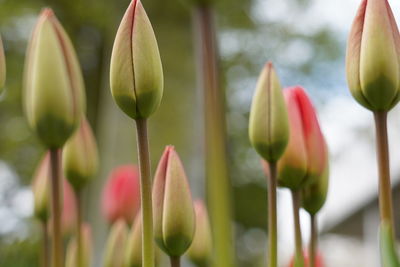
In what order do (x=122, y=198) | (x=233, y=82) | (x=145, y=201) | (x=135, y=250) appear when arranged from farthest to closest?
(x=233, y=82)
(x=122, y=198)
(x=135, y=250)
(x=145, y=201)

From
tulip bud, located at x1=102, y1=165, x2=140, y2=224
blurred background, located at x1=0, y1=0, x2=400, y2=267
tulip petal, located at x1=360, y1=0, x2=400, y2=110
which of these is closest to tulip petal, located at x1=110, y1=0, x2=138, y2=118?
tulip petal, located at x1=360, y1=0, x2=400, y2=110

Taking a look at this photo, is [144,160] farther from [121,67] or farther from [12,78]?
[12,78]

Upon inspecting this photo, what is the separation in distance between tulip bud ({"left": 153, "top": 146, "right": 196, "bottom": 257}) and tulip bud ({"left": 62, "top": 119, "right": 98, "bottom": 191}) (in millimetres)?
107

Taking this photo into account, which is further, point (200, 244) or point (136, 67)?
point (200, 244)

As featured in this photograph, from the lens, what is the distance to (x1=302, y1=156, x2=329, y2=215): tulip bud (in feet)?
1.32

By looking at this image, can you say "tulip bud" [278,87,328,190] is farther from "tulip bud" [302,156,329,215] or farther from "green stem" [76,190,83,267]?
"green stem" [76,190,83,267]

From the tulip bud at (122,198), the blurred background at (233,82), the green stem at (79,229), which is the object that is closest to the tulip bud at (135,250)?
the green stem at (79,229)

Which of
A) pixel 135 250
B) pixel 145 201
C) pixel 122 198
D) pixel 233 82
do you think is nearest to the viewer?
pixel 145 201

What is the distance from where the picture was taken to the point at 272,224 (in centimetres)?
35

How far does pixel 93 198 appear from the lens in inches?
113

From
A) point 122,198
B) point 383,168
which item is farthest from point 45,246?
point 383,168

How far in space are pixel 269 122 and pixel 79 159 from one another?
13cm

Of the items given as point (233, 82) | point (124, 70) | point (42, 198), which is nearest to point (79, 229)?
point (42, 198)

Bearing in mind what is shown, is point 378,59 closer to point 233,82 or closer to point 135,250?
point 135,250
